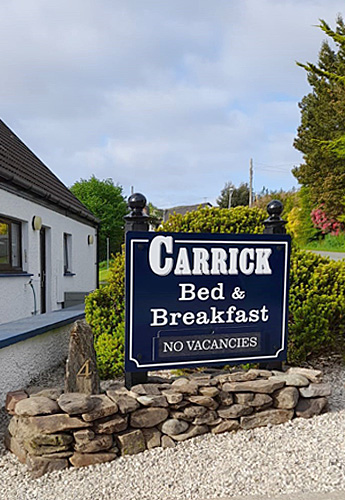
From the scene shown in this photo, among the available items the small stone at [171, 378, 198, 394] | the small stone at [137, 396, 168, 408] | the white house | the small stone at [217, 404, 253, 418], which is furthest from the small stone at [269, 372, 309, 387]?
the white house

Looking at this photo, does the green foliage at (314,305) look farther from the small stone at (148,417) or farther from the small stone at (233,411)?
the small stone at (148,417)

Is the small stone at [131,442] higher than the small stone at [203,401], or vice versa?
the small stone at [203,401]

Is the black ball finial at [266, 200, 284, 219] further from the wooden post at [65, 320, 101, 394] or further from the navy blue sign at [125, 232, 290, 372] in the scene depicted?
the wooden post at [65, 320, 101, 394]

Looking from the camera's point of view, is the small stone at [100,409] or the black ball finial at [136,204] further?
the black ball finial at [136,204]

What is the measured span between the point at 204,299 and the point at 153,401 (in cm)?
92

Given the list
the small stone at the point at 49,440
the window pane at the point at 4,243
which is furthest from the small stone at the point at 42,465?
the window pane at the point at 4,243

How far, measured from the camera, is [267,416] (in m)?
3.52

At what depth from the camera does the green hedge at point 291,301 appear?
4.48m

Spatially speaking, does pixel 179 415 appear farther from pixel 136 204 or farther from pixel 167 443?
pixel 136 204

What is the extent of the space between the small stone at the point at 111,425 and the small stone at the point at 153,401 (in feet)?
0.57

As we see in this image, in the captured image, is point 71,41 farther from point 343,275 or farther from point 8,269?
point 343,275

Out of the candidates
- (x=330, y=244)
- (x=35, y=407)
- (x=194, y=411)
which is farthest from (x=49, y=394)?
(x=330, y=244)

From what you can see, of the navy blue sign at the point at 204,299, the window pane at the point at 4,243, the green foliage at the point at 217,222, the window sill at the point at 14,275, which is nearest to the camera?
the navy blue sign at the point at 204,299

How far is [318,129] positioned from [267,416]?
1153 inches
